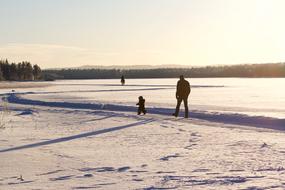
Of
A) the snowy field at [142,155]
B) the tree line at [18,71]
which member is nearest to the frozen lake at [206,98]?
the snowy field at [142,155]

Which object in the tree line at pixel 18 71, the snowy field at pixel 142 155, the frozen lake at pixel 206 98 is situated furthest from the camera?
the tree line at pixel 18 71

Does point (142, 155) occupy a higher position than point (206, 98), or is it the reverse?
point (206, 98)

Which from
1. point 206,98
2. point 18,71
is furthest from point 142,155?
point 18,71

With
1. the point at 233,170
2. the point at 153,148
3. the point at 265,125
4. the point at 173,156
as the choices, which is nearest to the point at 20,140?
the point at 153,148

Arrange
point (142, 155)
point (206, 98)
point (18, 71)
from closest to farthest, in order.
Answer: point (142, 155)
point (206, 98)
point (18, 71)

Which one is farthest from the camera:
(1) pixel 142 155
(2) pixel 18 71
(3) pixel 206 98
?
(2) pixel 18 71

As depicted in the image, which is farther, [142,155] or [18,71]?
[18,71]

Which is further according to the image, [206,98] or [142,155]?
[206,98]

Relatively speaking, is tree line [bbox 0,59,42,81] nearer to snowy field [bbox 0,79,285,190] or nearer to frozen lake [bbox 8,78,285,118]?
frozen lake [bbox 8,78,285,118]

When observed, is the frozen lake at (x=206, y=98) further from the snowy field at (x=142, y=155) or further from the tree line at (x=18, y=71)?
the tree line at (x=18, y=71)

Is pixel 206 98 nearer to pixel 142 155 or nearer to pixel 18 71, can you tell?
pixel 142 155

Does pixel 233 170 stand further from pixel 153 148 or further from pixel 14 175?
pixel 14 175

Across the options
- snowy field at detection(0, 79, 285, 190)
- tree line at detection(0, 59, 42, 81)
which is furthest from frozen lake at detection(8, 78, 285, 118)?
tree line at detection(0, 59, 42, 81)

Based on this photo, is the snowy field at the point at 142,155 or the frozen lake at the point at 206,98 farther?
the frozen lake at the point at 206,98
